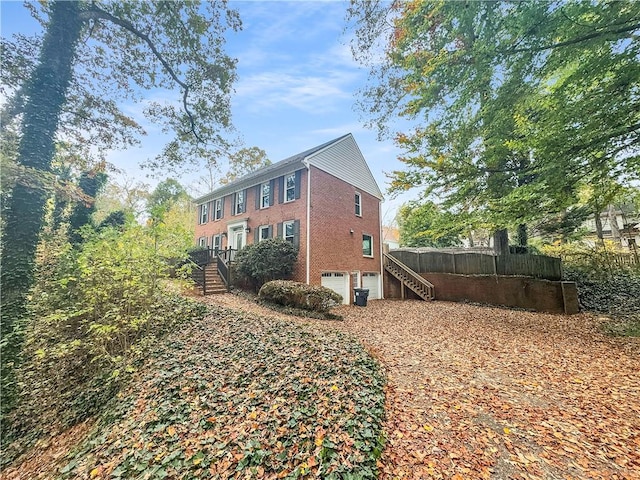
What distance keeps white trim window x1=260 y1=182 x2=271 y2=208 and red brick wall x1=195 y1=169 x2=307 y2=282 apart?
290 mm

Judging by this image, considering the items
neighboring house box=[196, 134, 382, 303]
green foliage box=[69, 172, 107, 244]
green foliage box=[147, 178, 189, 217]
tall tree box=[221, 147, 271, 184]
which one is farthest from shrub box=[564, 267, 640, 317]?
green foliage box=[147, 178, 189, 217]

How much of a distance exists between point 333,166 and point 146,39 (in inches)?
326

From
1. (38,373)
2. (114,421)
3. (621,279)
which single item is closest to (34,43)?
(38,373)

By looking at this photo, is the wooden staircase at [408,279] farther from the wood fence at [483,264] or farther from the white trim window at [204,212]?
the white trim window at [204,212]

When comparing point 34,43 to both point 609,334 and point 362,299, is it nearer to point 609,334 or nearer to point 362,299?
point 362,299

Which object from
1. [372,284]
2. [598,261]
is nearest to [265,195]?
[372,284]

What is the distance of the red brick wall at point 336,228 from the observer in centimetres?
1156

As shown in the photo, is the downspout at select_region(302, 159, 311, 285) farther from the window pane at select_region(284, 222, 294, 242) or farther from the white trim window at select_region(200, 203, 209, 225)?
the white trim window at select_region(200, 203, 209, 225)

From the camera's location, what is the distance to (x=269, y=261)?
1091 centimetres

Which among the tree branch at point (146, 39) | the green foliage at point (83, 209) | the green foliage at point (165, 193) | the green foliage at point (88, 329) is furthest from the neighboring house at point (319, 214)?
the green foliage at point (165, 193)

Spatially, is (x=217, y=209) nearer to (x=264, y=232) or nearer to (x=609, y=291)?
(x=264, y=232)

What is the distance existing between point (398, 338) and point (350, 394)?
3.42 metres

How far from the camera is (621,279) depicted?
32.4 ft

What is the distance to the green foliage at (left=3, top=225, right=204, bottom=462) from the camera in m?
4.36
